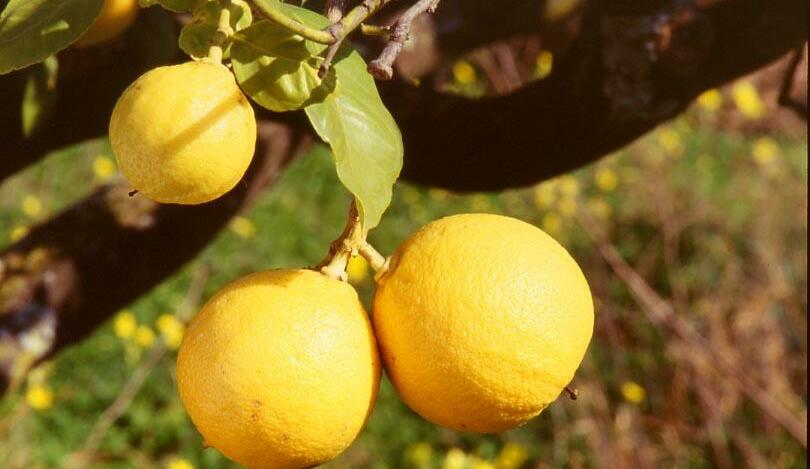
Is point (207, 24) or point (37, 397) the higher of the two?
point (207, 24)

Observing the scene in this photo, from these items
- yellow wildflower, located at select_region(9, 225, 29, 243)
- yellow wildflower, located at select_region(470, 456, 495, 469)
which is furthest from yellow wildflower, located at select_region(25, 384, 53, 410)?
yellow wildflower, located at select_region(470, 456, 495, 469)

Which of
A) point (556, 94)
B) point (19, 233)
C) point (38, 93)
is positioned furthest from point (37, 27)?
point (19, 233)

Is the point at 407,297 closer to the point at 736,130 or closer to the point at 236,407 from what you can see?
the point at 236,407

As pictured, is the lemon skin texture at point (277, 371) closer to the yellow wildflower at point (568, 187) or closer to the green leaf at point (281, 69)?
the green leaf at point (281, 69)

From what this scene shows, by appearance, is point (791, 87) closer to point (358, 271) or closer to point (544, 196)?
point (358, 271)

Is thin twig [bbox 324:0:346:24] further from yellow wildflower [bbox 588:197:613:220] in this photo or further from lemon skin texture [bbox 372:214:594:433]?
yellow wildflower [bbox 588:197:613:220]

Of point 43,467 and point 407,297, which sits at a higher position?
point 407,297

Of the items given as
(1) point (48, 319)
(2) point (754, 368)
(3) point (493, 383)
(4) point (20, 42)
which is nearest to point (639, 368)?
(2) point (754, 368)
